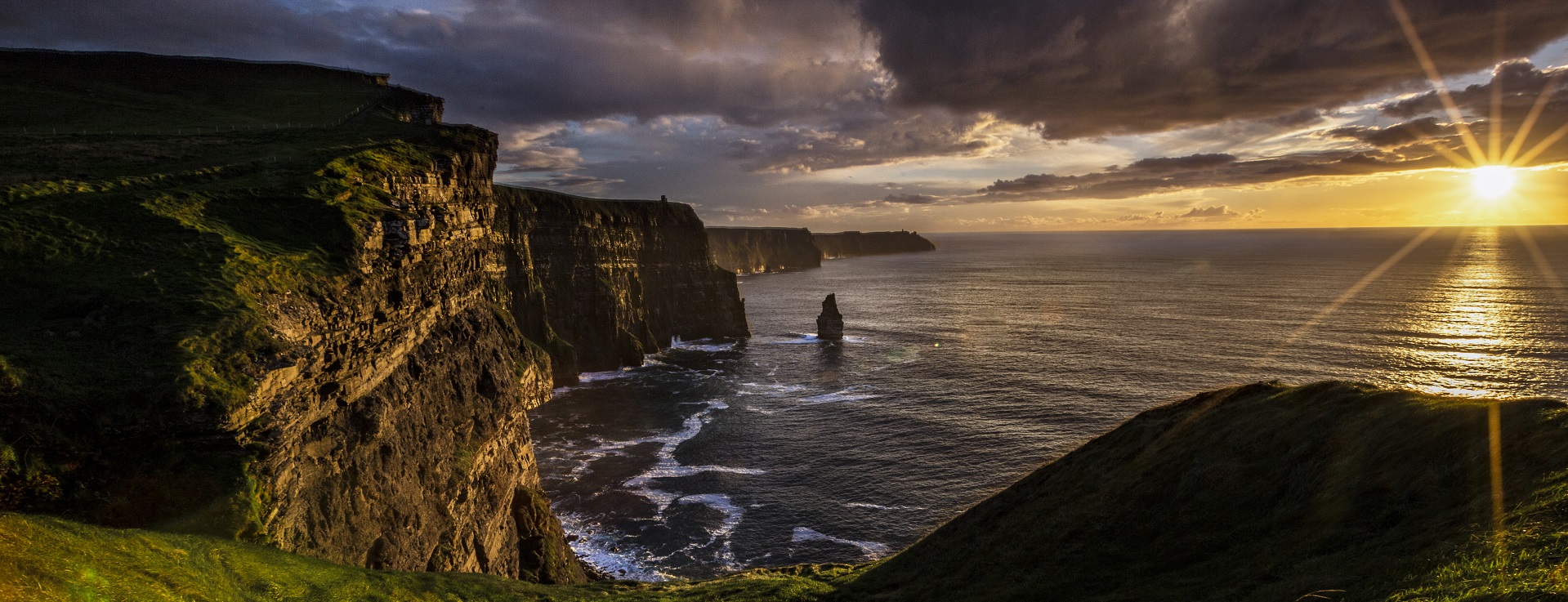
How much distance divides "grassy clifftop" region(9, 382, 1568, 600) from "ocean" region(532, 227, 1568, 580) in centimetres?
1889

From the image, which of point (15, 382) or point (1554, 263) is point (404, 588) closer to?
point (15, 382)

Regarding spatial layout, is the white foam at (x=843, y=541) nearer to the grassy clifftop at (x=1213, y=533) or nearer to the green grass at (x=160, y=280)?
the grassy clifftop at (x=1213, y=533)

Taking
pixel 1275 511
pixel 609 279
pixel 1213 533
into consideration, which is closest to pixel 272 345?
pixel 1213 533

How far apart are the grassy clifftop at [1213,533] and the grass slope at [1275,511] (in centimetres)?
5

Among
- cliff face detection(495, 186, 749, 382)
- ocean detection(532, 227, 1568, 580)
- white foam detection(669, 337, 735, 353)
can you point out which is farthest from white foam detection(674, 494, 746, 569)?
white foam detection(669, 337, 735, 353)

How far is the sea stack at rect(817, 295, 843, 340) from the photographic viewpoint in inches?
4439

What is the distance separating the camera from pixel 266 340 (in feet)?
62.5

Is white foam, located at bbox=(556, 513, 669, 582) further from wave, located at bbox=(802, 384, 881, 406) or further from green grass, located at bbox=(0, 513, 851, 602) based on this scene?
wave, located at bbox=(802, 384, 881, 406)

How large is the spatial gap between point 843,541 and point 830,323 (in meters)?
71.8

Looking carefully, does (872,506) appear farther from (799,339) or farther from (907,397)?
(799,339)

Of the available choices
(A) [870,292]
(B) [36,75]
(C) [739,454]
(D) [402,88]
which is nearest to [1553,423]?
(C) [739,454]

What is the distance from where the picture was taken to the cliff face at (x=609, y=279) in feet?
284

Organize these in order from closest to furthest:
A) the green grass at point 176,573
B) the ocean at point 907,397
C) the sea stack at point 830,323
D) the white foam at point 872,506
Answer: the green grass at point 176,573 → the ocean at point 907,397 → the white foam at point 872,506 → the sea stack at point 830,323

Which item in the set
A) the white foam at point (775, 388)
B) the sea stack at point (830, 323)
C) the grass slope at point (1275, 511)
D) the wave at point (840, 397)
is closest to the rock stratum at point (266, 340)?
the grass slope at point (1275, 511)
